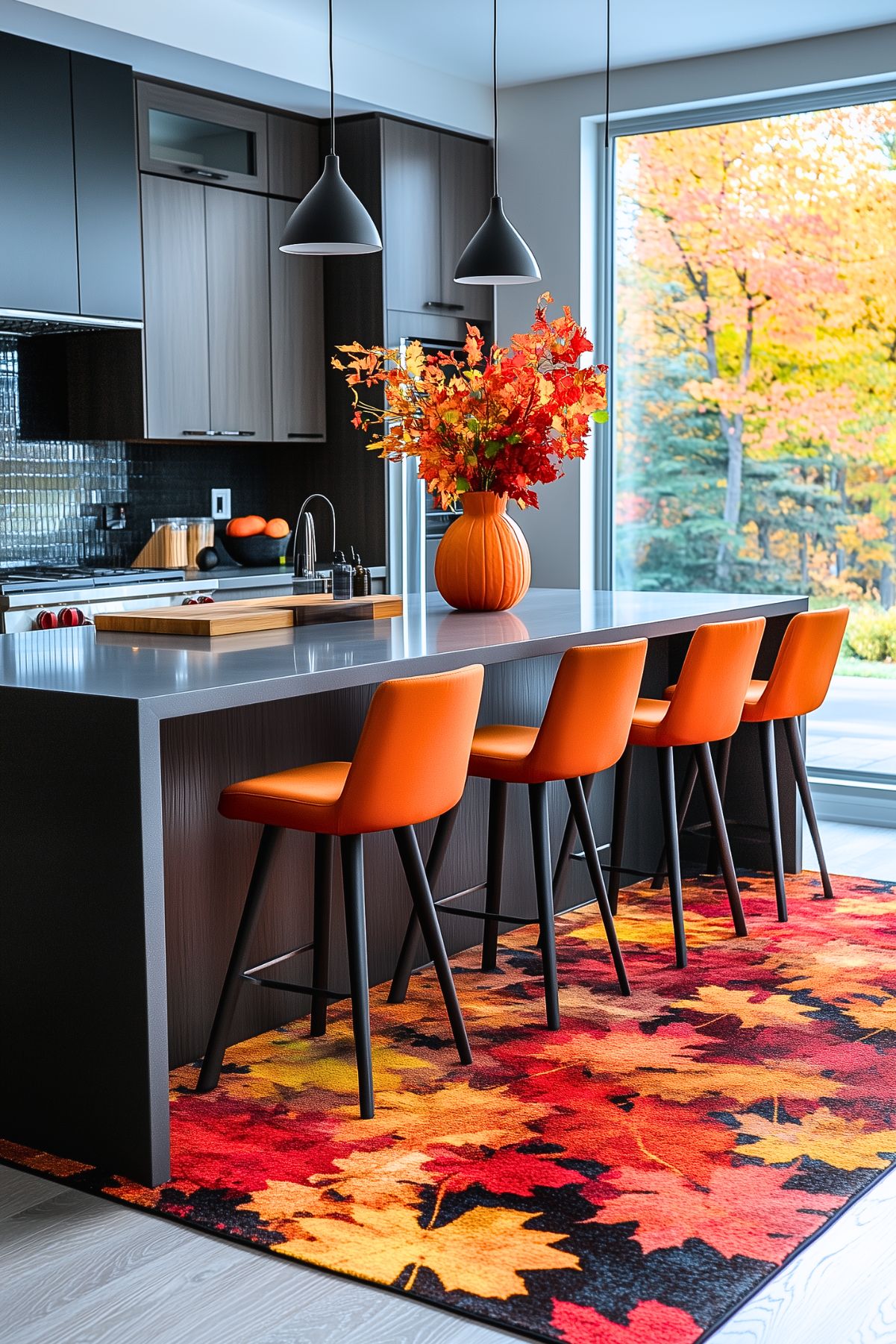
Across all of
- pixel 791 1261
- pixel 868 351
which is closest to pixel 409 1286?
pixel 791 1261

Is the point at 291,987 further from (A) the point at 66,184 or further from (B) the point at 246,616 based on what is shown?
(A) the point at 66,184

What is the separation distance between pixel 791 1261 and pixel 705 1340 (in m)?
0.29

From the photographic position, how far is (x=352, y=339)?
6148 millimetres

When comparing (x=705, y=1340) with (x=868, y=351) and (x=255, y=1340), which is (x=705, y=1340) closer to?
(x=255, y=1340)

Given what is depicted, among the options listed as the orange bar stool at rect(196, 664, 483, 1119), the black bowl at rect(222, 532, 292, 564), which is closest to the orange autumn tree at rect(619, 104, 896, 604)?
the black bowl at rect(222, 532, 292, 564)

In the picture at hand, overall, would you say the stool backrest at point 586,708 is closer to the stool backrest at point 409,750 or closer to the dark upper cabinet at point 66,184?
the stool backrest at point 409,750

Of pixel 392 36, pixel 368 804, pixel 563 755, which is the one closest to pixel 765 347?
pixel 392 36

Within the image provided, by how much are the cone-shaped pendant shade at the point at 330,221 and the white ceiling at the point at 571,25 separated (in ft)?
5.69

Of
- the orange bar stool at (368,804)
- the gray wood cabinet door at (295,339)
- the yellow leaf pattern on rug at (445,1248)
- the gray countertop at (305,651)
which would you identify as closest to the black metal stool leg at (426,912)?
the orange bar stool at (368,804)

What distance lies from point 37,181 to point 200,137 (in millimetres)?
999

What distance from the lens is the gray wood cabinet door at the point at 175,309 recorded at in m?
5.50

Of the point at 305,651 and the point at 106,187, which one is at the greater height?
the point at 106,187

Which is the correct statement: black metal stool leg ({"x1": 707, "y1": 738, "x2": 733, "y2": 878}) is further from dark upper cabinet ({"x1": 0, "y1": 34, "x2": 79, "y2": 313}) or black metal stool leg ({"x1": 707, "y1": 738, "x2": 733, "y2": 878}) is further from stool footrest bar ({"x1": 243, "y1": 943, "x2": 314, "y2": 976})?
dark upper cabinet ({"x1": 0, "y1": 34, "x2": 79, "y2": 313})

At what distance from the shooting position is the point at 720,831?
4121 millimetres
